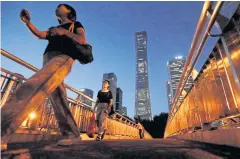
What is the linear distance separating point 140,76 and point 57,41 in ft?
646

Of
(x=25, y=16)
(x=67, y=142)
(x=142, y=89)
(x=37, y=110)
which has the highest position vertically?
(x=142, y=89)

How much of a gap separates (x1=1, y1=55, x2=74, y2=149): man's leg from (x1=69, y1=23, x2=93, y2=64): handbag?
0.17 m

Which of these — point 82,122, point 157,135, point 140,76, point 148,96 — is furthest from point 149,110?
point 82,122

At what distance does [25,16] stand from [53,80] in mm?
829

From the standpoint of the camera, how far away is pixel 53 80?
1896 millimetres

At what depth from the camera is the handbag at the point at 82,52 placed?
83.2 inches

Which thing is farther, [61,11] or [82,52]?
[61,11]

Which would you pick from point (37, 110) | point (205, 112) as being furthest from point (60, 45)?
point (205, 112)

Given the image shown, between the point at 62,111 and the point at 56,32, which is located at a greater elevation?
the point at 56,32

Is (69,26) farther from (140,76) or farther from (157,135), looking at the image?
(140,76)

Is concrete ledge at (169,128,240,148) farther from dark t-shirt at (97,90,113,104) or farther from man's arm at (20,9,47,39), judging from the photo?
dark t-shirt at (97,90,113,104)

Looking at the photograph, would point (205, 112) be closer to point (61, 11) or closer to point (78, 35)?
point (78, 35)

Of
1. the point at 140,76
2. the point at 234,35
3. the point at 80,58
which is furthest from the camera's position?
the point at 140,76

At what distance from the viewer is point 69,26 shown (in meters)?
2.29
